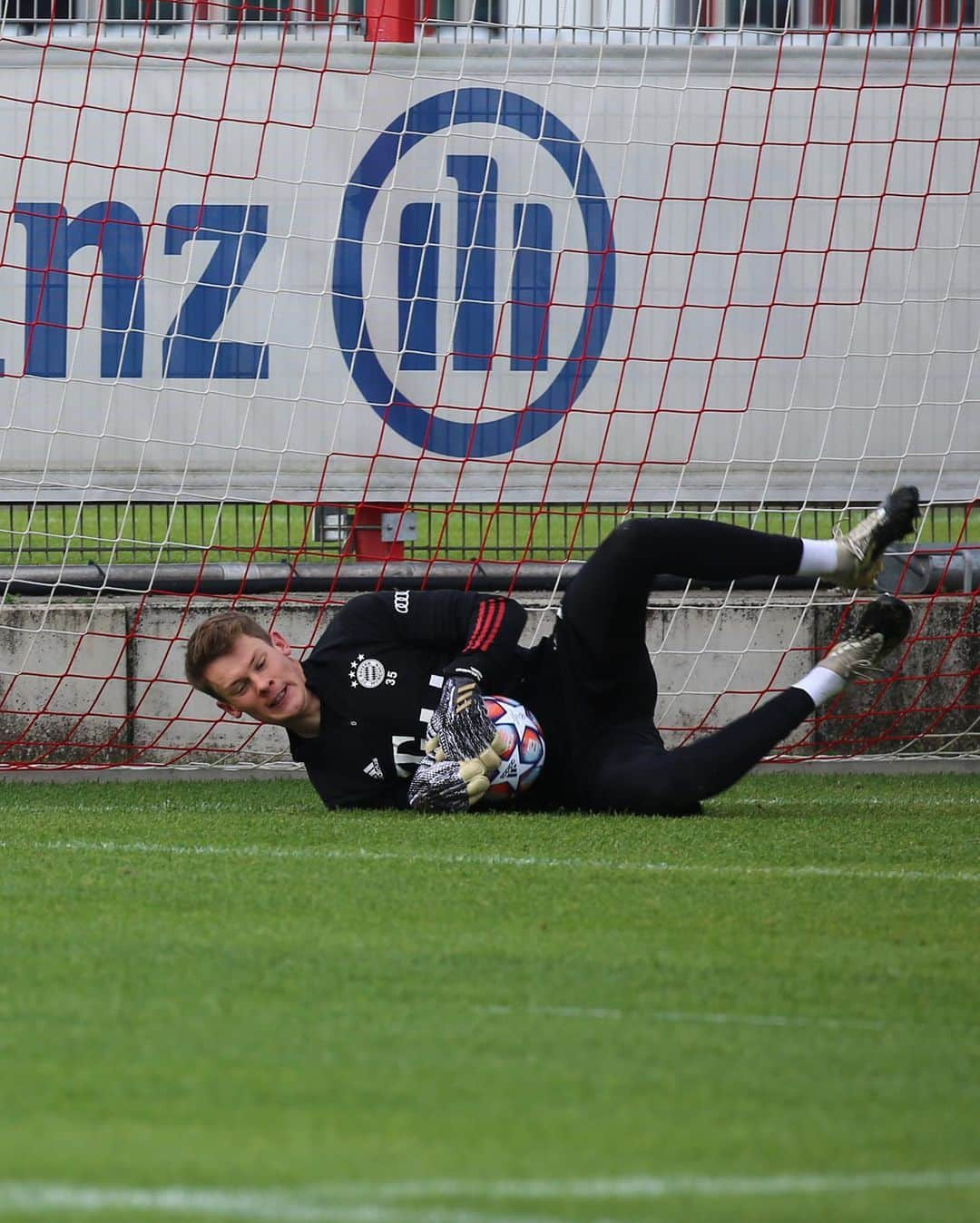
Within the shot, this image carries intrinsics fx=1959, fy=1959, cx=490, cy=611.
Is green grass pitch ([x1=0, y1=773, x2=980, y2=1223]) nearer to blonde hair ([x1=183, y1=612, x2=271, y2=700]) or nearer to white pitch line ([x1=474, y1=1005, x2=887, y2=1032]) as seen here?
white pitch line ([x1=474, y1=1005, x2=887, y2=1032])

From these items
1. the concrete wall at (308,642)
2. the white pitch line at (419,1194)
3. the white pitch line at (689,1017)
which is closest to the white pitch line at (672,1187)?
the white pitch line at (419,1194)

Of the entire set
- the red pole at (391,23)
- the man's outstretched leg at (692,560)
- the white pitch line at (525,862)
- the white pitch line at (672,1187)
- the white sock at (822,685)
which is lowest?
the white pitch line at (525,862)

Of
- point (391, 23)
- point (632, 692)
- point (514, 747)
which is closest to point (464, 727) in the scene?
point (514, 747)

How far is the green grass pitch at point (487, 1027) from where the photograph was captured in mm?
2365

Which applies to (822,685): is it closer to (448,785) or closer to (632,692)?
(632,692)

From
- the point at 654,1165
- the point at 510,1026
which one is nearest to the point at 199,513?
the point at 510,1026

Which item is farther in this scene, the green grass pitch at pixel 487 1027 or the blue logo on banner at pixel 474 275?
the blue logo on banner at pixel 474 275

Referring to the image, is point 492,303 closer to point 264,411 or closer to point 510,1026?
point 264,411

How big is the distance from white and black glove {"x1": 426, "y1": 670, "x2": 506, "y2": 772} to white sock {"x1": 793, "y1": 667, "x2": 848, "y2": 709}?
0.90 meters

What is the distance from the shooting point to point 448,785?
5613 mm

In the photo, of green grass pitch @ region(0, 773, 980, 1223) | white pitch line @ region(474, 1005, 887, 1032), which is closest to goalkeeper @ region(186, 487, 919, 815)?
green grass pitch @ region(0, 773, 980, 1223)

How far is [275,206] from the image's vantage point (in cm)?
746

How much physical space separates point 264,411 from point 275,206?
780 mm

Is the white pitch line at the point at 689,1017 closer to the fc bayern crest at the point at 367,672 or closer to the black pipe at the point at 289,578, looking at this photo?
the fc bayern crest at the point at 367,672
